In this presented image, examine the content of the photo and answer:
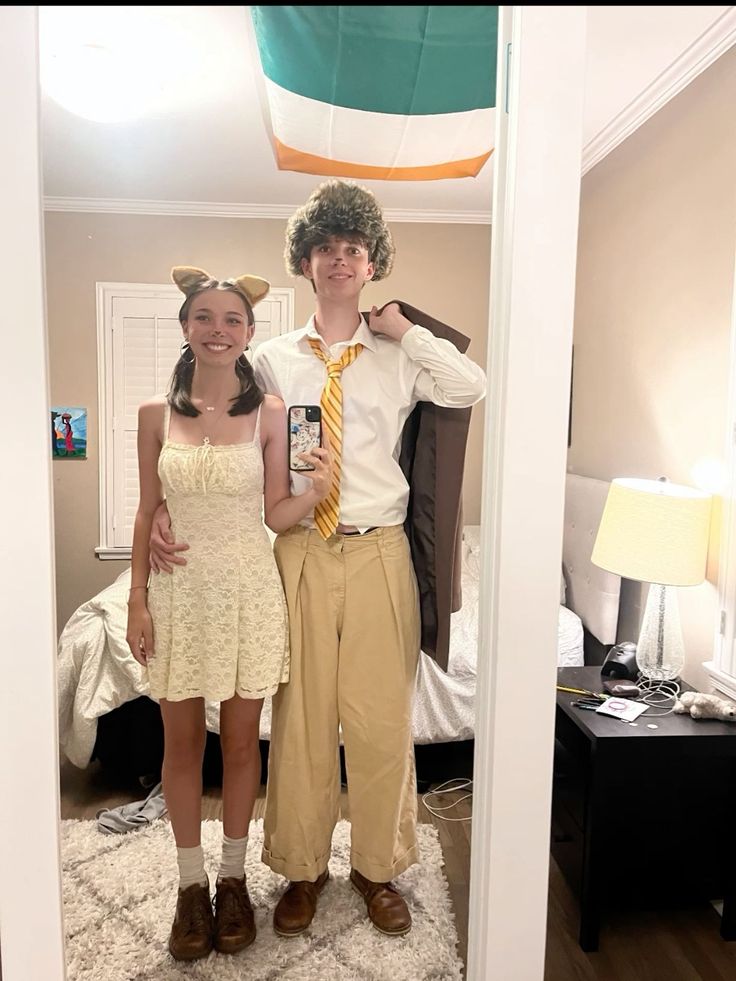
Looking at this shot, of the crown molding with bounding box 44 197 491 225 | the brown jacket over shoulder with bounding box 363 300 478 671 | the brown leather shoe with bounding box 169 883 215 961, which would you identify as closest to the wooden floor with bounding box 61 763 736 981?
the brown leather shoe with bounding box 169 883 215 961

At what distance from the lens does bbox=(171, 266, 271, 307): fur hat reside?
109 cm

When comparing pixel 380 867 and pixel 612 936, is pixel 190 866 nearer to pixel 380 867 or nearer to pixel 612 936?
pixel 380 867

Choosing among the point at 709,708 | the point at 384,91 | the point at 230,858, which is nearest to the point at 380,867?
the point at 230,858

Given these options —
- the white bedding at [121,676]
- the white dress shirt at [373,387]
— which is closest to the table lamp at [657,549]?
the white bedding at [121,676]

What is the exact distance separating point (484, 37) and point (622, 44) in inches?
15.8

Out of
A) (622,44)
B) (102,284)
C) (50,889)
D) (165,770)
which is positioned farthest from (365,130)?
(50,889)

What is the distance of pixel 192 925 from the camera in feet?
3.84

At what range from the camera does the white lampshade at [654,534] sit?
1.89 meters

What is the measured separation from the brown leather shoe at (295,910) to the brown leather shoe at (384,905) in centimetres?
8

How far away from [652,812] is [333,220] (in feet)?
4.90

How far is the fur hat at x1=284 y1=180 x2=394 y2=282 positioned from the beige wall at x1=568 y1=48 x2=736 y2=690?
27.0 inches

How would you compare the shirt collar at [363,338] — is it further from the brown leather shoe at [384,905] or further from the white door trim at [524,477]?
the brown leather shoe at [384,905]

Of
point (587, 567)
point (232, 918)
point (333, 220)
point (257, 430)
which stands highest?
point (333, 220)

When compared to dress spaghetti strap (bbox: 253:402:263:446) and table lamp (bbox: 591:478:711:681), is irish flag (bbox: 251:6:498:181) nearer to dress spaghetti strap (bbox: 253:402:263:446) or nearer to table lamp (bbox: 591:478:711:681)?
dress spaghetti strap (bbox: 253:402:263:446)
